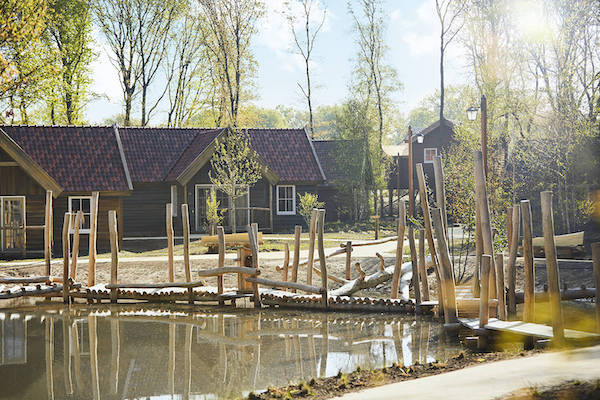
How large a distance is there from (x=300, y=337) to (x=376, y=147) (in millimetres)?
28355

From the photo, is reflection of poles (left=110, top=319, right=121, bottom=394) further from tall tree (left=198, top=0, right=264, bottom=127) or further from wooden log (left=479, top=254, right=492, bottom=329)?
tall tree (left=198, top=0, right=264, bottom=127)

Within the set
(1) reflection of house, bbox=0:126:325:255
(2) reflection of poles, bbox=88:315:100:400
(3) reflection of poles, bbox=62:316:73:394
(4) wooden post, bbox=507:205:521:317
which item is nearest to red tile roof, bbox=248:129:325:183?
(1) reflection of house, bbox=0:126:325:255

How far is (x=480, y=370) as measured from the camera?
363 inches

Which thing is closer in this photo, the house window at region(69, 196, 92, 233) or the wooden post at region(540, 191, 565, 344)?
the wooden post at region(540, 191, 565, 344)

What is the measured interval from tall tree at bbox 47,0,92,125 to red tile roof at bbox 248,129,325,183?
47.4 ft

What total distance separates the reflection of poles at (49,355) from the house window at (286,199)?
66.6 ft

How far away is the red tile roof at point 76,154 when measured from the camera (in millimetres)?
28547

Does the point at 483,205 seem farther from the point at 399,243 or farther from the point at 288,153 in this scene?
the point at 288,153

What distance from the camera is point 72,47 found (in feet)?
147

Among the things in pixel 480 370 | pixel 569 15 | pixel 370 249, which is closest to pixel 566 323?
pixel 480 370

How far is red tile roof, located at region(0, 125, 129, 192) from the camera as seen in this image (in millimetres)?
28547

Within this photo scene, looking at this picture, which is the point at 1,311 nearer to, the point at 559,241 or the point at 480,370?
the point at 480,370

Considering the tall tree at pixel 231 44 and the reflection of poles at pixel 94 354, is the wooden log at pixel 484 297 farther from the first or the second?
the tall tree at pixel 231 44

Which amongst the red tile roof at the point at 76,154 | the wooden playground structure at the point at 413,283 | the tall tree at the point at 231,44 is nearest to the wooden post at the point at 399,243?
the wooden playground structure at the point at 413,283
